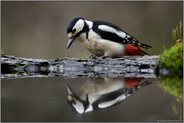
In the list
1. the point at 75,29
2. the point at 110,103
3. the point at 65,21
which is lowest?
the point at 110,103

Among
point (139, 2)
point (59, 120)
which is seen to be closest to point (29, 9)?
point (139, 2)

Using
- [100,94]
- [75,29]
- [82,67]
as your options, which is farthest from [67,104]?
[75,29]

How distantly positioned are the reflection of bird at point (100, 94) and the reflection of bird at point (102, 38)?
1.43 metres

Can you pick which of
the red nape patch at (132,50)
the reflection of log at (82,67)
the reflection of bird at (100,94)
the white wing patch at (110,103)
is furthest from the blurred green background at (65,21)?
the white wing patch at (110,103)

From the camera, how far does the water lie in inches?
157

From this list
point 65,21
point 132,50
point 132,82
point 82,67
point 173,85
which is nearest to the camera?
point 173,85

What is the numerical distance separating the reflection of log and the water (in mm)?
552

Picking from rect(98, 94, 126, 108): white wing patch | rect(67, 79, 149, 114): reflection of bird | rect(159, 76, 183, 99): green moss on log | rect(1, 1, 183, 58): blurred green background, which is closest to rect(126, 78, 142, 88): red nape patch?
rect(67, 79, 149, 114): reflection of bird

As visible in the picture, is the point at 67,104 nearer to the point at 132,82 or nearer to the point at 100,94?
the point at 100,94

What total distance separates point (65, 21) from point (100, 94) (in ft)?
25.5

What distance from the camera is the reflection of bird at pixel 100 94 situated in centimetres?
449

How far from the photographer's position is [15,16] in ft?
43.2

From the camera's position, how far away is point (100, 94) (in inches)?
193

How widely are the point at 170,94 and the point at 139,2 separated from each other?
8388 millimetres
